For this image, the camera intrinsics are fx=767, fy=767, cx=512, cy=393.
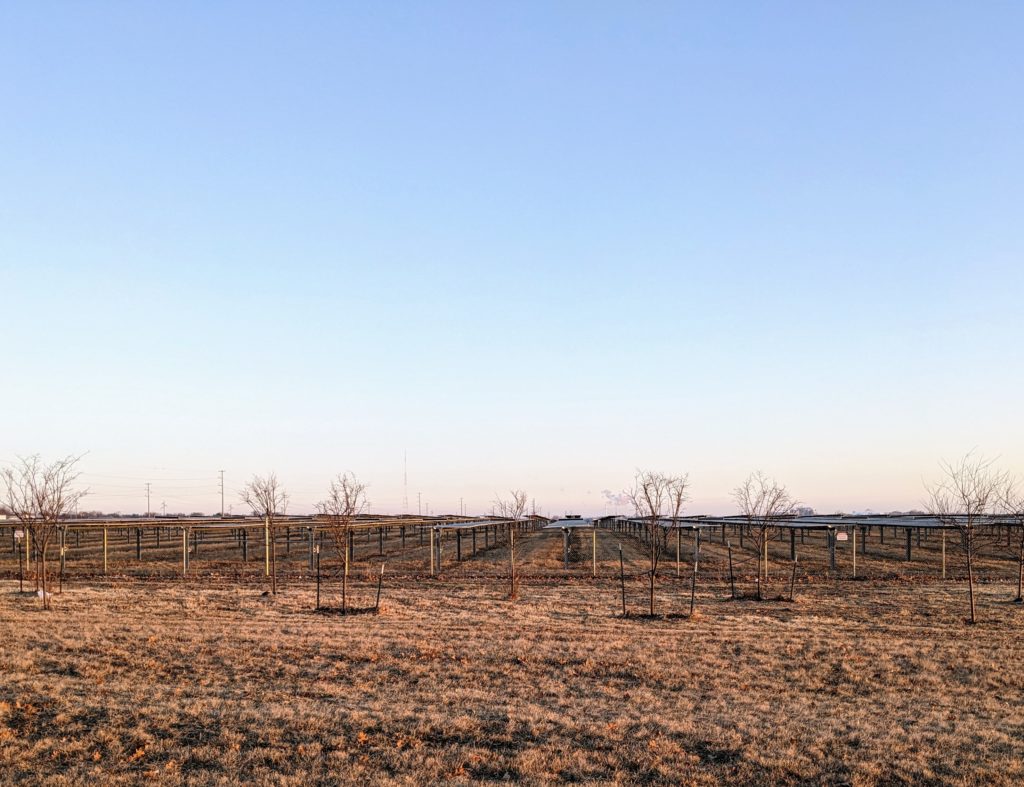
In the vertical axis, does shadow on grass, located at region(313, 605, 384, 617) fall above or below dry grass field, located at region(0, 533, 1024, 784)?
below

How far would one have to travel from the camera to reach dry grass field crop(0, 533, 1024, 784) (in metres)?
9.35

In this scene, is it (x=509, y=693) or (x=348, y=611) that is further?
(x=348, y=611)

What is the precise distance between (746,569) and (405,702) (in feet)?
93.7

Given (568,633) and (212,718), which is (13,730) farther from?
(568,633)

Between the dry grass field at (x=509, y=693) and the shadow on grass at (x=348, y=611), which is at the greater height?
the dry grass field at (x=509, y=693)

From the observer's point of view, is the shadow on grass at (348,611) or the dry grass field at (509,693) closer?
the dry grass field at (509,693)

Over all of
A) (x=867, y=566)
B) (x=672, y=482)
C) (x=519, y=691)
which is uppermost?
(x=672, y=482)

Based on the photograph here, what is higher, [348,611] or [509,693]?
[509,693]

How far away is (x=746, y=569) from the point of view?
37.4 m

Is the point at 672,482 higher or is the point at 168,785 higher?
the point at 672,482

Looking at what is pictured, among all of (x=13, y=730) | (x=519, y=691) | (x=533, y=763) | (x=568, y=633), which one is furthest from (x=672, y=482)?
(x=13, y=730)

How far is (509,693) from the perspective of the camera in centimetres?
1306

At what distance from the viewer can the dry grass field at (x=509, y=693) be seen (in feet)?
30.7

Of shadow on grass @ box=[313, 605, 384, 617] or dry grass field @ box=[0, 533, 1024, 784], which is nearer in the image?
dry grass field @ box=[0, 533, 1024, 784]
